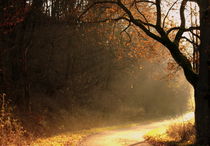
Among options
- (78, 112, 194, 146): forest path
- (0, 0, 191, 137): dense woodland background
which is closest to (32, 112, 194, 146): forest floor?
(78, 112, 194, 146): forest path

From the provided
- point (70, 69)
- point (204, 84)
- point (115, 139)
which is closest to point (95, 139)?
point (115, 139)

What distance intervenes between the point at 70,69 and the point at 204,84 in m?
19.7

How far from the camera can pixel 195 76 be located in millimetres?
12672

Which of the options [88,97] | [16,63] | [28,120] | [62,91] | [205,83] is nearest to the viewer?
[205,83]

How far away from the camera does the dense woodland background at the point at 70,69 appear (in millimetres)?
18641

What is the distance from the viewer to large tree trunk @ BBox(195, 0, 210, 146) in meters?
11.5

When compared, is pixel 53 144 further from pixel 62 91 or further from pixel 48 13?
pixel 48 13

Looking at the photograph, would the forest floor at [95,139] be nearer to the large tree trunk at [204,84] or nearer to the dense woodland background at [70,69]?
the dense woodland background at [70,69]

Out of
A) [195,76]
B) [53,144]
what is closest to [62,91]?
[53,144]

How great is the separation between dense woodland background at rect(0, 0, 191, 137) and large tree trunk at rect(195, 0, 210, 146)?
4.70m

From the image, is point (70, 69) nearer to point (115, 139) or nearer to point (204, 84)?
point (115, 139)

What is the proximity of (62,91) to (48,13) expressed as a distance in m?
7.85

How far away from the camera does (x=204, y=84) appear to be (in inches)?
459

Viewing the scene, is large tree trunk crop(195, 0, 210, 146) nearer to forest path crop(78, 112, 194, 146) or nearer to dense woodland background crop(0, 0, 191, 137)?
forest path crop(78, 112, 194, 146)
